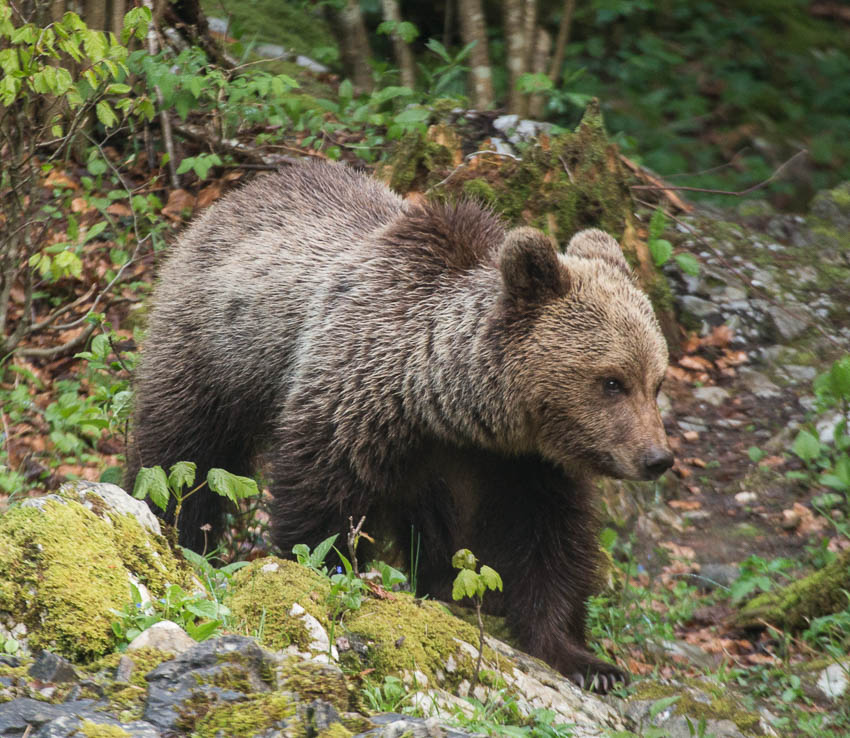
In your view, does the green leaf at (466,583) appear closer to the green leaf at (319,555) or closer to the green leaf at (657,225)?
the green leaf at (319,555)

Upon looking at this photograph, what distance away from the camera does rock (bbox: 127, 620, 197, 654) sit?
273 cm

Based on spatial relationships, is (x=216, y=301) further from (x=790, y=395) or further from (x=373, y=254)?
(x=790, y=395)

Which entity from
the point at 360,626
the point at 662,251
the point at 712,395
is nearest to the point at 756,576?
the point at 712,395

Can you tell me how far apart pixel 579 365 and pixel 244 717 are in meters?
2.63

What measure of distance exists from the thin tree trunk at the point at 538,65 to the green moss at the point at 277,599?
22.9 feet

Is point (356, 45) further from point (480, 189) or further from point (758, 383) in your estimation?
point (758, 383)

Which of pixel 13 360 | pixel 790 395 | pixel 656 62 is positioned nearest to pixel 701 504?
pixel 790 395

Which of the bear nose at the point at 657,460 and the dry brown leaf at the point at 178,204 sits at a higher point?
the dry brown leaf at the point at 178,204

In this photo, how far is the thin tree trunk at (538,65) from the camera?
984 cm

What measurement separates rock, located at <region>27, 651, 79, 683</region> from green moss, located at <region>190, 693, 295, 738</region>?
13.4 inches

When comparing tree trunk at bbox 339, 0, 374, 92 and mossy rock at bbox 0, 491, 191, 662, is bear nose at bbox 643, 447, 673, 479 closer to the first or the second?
mossy rock at bbox 0, 491, 191, 662

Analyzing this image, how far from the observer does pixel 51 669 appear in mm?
2572

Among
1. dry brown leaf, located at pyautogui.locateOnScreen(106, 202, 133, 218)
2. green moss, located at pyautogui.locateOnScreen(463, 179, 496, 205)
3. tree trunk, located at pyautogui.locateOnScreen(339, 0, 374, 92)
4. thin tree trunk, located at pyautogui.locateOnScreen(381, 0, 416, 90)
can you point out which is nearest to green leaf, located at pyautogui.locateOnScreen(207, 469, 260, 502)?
green moss, located at pyautogui.locateOnScreen(463, 179, 496, 205)

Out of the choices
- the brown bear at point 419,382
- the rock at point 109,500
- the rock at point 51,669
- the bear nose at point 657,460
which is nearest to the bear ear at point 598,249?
the brown bear at point 419,382
